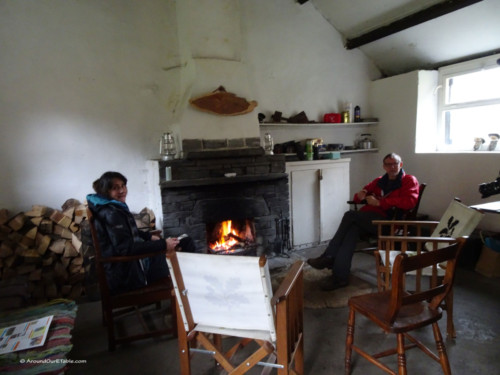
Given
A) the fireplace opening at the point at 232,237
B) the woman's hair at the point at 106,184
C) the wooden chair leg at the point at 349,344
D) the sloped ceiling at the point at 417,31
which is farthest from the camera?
the fireplace opening at the point at 232,237

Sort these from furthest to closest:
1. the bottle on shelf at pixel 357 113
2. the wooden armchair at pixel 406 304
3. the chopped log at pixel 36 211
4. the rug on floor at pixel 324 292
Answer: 1. the bottle on shelf at pixel 357 113
2. the chopped log at pixel 36 211
3. the rug on floor at pixel 324 292
4. the wooden armchair at pixel 406 304

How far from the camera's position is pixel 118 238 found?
199cm

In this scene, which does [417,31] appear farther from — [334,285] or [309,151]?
[334,285]

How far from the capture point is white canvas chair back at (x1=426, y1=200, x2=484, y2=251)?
215 cm

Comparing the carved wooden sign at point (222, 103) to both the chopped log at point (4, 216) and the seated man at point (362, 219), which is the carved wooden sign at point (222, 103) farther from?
the chopped log at point (4, 216)

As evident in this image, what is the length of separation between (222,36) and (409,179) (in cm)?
220

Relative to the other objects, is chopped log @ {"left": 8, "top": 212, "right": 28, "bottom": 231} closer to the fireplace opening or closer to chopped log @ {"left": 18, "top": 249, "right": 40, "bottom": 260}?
chopped log @ {"left": 18, "top": 249, "right": 40, "bottom": 260}

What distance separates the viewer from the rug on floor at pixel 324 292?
2504mm

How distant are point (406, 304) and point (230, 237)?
2246mm

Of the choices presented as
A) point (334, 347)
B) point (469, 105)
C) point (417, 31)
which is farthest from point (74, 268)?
point (469, 105)

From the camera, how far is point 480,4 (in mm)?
3047

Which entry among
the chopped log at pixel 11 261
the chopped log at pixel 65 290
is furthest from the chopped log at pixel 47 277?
the chopped log at pixel 11 261

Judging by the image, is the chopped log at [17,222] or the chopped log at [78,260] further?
the chopped log at [78,260]

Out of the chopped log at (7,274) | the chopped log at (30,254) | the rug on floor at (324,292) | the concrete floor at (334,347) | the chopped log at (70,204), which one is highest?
the chopped log at (70,204)
